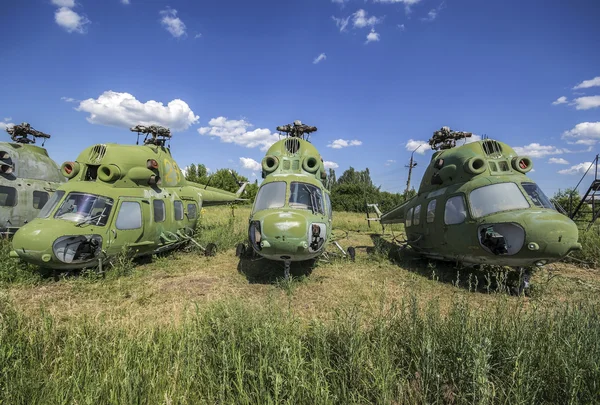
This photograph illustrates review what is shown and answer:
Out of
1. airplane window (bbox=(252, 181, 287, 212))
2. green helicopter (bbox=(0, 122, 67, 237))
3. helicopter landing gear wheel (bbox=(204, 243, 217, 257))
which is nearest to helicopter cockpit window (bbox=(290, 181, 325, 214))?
airplane window (bbox=(252, 181, 287, 212))

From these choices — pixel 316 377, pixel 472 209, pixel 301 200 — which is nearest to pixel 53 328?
pixel 316 377

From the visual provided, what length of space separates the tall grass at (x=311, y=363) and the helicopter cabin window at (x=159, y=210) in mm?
5476

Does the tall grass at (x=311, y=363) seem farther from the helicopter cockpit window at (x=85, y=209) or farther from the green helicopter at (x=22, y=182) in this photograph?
the green helicopter at (x=22, y=182)

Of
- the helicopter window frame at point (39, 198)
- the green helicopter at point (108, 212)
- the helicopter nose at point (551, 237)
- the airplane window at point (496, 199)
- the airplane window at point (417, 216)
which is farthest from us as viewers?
the helicopter window frame at point (39, 198)

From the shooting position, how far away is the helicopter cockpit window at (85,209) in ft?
23.7

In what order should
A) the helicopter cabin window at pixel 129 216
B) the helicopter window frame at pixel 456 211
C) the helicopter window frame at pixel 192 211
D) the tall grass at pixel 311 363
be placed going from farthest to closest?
the helicopter window frame at pixel 192 211
the helicopter cabin window at pixel 129 216
the helicopter window frame at pixel 456 211
the tall grass at pixel 311 363

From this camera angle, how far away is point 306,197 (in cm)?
778

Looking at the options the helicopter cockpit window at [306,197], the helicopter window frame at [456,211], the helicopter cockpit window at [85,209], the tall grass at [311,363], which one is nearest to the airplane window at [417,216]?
the helicopter window frame at [456,211]

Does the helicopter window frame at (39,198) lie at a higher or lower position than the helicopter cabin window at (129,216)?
higher

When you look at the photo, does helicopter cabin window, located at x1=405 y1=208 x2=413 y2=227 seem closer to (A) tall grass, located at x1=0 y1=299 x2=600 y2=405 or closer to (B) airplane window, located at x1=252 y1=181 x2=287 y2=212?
(B) airplane window, located at x1=252 y1=181 x2=287 y2=212

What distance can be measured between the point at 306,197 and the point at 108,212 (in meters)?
5.21

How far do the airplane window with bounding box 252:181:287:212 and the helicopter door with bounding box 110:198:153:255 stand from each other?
11.1ft

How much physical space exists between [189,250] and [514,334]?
1000 centimetres

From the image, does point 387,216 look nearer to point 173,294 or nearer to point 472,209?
point 472,209
